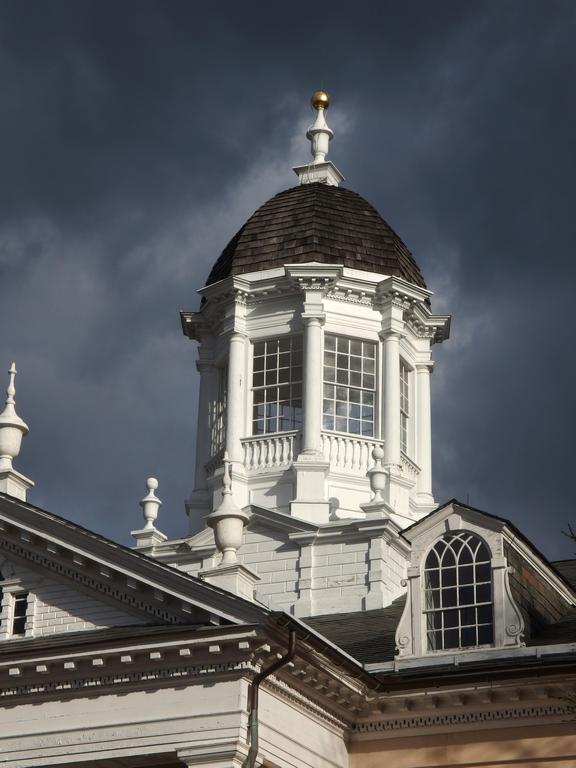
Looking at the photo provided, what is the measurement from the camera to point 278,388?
35844mm

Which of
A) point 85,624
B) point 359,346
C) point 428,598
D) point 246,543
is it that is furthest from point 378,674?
point 359,346

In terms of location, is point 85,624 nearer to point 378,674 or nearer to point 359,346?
point 378,674

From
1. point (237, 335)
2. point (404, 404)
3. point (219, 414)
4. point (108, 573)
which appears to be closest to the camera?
point (108, 573)

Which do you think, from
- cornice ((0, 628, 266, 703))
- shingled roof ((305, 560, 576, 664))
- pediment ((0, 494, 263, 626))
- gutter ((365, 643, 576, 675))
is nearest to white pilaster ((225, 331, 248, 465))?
shingled roof ((305, 560, 576, 664))

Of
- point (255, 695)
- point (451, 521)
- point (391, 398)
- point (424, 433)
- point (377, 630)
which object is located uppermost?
point (391, 398)

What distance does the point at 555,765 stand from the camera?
83.1ft

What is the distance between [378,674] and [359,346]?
10.8 meters

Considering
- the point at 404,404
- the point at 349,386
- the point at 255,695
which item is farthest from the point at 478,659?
the point at 404,404

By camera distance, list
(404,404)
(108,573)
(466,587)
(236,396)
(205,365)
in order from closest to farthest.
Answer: (108,573), (466,587), (236,396), (404,404), (205,365)

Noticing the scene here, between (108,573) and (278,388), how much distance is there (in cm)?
1020

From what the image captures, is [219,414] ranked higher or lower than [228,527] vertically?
higher

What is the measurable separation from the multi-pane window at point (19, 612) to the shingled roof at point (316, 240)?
11.3m

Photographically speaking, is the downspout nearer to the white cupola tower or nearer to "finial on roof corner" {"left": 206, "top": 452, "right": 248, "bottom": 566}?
"finial on roof corner" {"left": 206, "top": 452, "right": 248, "bottom": 566}

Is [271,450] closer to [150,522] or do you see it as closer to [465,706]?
[150,522]
